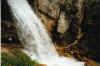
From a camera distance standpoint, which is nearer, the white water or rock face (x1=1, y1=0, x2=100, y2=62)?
the white water

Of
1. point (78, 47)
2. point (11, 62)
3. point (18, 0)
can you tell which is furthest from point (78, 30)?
point (11, 62)

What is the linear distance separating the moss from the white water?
46 cm

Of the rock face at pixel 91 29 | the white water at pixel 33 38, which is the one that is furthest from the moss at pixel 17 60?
the rock face at pixel 91 29

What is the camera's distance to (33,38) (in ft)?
22.7

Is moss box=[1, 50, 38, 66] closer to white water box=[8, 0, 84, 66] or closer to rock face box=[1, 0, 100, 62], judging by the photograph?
white water box=[8, 0, 84, 66]

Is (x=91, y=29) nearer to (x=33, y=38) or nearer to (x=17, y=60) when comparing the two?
(x=33, y=38)

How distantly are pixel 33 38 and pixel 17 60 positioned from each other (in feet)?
4.91

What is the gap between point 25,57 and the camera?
6098 mm

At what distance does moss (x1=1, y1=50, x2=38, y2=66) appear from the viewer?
558cm

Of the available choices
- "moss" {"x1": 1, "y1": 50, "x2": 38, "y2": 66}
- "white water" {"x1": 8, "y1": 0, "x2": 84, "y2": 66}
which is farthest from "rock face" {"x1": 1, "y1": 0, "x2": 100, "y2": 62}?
"moss" {"x1": 1, "y1": 50, "x2": 38, "y2": 66}

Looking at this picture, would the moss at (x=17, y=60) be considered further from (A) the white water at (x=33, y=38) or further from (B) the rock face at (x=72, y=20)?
(B) the rock face at (x=72, y=20)

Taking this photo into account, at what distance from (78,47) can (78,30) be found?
3.10ft

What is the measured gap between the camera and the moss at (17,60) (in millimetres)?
5580

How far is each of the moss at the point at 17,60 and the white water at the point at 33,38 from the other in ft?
1.51
